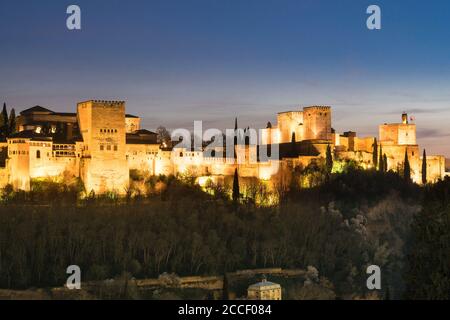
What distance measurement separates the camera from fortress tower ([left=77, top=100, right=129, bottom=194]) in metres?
44.0

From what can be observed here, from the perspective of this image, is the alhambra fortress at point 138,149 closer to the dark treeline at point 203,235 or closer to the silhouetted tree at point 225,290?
the dark treeline at point 203,235

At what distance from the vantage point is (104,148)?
146ft

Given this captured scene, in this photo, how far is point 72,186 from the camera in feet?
143

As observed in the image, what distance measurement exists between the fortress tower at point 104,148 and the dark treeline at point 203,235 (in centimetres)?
133

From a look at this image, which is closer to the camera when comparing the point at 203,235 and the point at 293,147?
the point at 203,235

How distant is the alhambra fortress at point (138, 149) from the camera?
142 feet

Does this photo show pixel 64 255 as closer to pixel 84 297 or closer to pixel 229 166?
pixel 84 297

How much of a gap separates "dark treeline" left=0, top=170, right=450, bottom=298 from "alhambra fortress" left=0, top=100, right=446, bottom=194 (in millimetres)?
1517

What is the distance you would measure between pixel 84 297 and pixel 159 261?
5.22m

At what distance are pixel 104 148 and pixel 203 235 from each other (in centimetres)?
827

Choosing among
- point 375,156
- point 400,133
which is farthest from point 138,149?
point 400,133

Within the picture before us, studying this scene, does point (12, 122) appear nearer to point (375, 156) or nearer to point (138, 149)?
point (138, 149)
